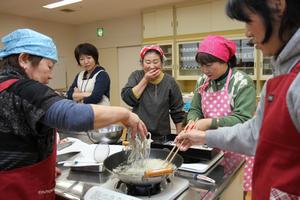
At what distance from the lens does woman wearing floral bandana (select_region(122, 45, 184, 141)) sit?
1.90 m

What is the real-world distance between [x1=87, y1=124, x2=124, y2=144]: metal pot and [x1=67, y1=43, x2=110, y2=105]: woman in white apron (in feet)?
2.78

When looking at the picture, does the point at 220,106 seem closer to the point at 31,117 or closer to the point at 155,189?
the point at 155,189

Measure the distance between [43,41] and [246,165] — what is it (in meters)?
1.23

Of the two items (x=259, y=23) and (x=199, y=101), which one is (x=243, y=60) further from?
(x=259, y=23)

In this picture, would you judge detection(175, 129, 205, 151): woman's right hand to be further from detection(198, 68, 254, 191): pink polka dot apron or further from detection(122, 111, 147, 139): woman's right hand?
detection(198, 68, 254, 191): pink polka dot apron

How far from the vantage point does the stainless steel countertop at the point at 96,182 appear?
3.28 feet

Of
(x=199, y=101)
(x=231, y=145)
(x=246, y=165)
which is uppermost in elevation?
(x=199, y=101)

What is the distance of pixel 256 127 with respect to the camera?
3.01 ft

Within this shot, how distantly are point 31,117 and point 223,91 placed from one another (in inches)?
43.0

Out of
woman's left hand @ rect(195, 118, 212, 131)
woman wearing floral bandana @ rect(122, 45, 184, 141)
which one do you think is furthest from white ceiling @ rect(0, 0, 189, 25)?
woman's left hand @ rect(195, 118, 212, 131)

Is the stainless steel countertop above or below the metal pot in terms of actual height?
below

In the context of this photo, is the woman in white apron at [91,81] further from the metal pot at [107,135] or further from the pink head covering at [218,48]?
the pink head covering at [218,48]

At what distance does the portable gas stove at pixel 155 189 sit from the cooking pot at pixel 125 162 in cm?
3

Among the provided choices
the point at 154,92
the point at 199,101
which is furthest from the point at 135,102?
the point at 199,101
